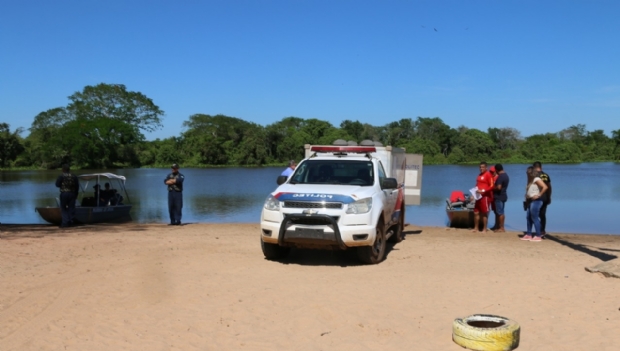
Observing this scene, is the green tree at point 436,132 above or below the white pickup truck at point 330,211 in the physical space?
above

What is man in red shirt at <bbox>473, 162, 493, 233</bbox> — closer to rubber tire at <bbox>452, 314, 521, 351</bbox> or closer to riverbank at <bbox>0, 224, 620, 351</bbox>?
riverbank at <bbox>0, 224, 620, 351</bbox>

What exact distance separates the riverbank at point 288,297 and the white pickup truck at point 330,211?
455mm

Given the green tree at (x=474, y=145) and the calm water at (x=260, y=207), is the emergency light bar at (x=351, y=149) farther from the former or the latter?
the green tree at (x=474, y=145)

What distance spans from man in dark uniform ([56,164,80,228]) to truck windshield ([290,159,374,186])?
8.49 m

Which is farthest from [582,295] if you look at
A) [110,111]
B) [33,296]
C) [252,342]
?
[110,111]

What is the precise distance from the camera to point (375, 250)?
32.2ft

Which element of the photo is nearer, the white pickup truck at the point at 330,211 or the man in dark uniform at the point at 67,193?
the white pickup truck at the point at 330,211

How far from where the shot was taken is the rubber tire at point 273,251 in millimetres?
9891

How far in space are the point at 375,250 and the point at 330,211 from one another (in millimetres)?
1278

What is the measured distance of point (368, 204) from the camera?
370 inches

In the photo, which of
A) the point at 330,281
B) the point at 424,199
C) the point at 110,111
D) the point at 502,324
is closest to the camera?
the point at 502,324

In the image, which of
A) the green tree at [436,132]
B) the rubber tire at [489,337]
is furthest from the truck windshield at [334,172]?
the green tree at [436,132]

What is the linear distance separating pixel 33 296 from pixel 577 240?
1253 centimetres

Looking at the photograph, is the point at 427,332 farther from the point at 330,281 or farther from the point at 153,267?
the point at 153,267
